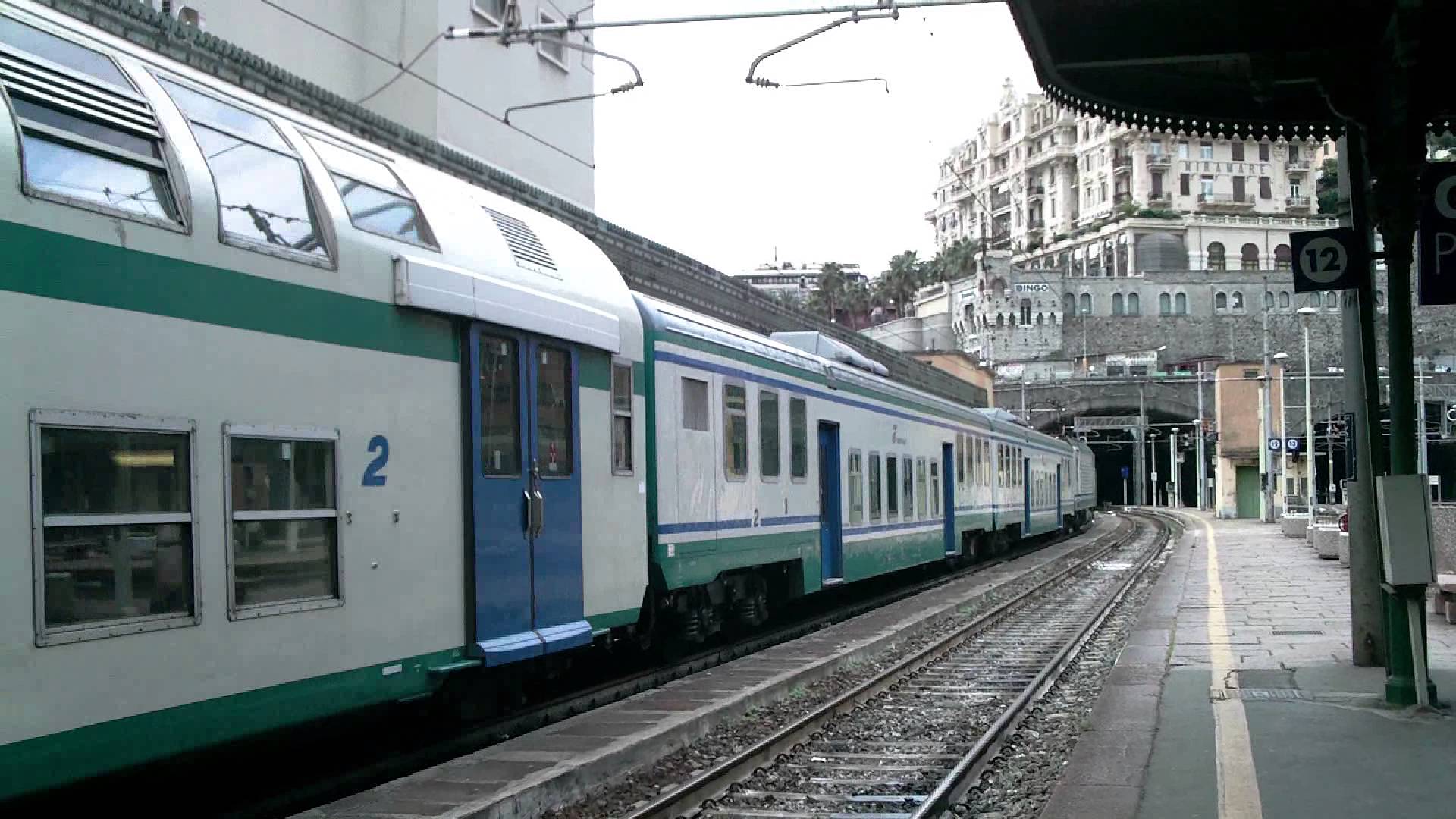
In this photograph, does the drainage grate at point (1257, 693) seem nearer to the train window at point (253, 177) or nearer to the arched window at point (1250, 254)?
the train window at point (253, 177)

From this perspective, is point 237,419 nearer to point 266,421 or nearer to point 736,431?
point 266,421

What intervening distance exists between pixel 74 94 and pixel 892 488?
15.1m

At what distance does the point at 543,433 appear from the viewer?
873 centimetres

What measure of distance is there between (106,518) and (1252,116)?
8.82 metres

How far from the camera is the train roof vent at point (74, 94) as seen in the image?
5312 millimetres

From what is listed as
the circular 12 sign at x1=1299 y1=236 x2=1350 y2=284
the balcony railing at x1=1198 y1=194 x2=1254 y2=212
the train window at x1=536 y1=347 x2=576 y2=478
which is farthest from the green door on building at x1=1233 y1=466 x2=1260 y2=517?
the balcony railing at x1=1198 y1=194 x2=1254 y2=212

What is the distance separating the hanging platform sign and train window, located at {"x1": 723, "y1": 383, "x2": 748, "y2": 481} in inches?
239

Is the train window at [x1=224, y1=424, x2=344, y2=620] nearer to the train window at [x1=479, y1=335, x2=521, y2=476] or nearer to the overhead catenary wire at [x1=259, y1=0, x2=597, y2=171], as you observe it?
the train window at [x1=479, y1=335, x2=521, y2=476]

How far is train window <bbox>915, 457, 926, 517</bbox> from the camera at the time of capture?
69.9 ft

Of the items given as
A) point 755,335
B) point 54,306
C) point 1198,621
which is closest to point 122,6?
point 54,306

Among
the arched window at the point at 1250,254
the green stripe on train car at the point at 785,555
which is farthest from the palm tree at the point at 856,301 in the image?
the green stripe on train car at the point at 785,555

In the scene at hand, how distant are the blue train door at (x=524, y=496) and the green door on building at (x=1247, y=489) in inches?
2478

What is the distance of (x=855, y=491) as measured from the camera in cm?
1752

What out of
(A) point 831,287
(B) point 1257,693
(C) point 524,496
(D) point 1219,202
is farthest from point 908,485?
(D) point 1219,202
